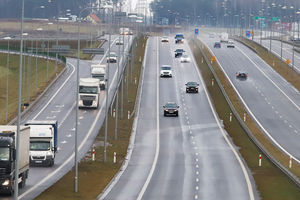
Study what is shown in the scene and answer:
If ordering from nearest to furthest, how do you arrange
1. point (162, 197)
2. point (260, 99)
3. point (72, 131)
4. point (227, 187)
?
point (162, 197)
point (227, 187)
point (72, 131)
point (260, 99)

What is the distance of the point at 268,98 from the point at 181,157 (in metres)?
47.4

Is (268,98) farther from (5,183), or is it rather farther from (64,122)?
(5,183)

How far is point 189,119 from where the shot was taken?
10162 centimetres

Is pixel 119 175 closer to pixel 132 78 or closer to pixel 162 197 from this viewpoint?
pixel 162 197

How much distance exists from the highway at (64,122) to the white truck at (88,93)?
0.93 metres

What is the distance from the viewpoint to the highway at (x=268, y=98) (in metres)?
90.9

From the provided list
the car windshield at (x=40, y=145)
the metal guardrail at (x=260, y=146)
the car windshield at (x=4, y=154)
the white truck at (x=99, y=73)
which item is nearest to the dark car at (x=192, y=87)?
the metal guardrail at (x=260, y=146)

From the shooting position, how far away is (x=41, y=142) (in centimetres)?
6456

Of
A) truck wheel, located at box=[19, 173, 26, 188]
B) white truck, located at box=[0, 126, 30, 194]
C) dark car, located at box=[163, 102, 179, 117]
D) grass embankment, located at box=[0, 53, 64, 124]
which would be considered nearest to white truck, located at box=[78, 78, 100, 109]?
grass embankment, located at box=[0, 53, 64, 124]

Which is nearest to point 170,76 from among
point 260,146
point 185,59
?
point 185,59

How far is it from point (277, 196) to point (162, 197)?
7.22 m

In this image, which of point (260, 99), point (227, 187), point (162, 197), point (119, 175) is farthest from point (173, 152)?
point (260, 99)

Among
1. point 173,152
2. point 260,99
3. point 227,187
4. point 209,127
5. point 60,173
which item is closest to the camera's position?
point 227,187

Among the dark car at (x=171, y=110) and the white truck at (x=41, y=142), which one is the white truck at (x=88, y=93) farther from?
the white truck at (x=41, y=142)
